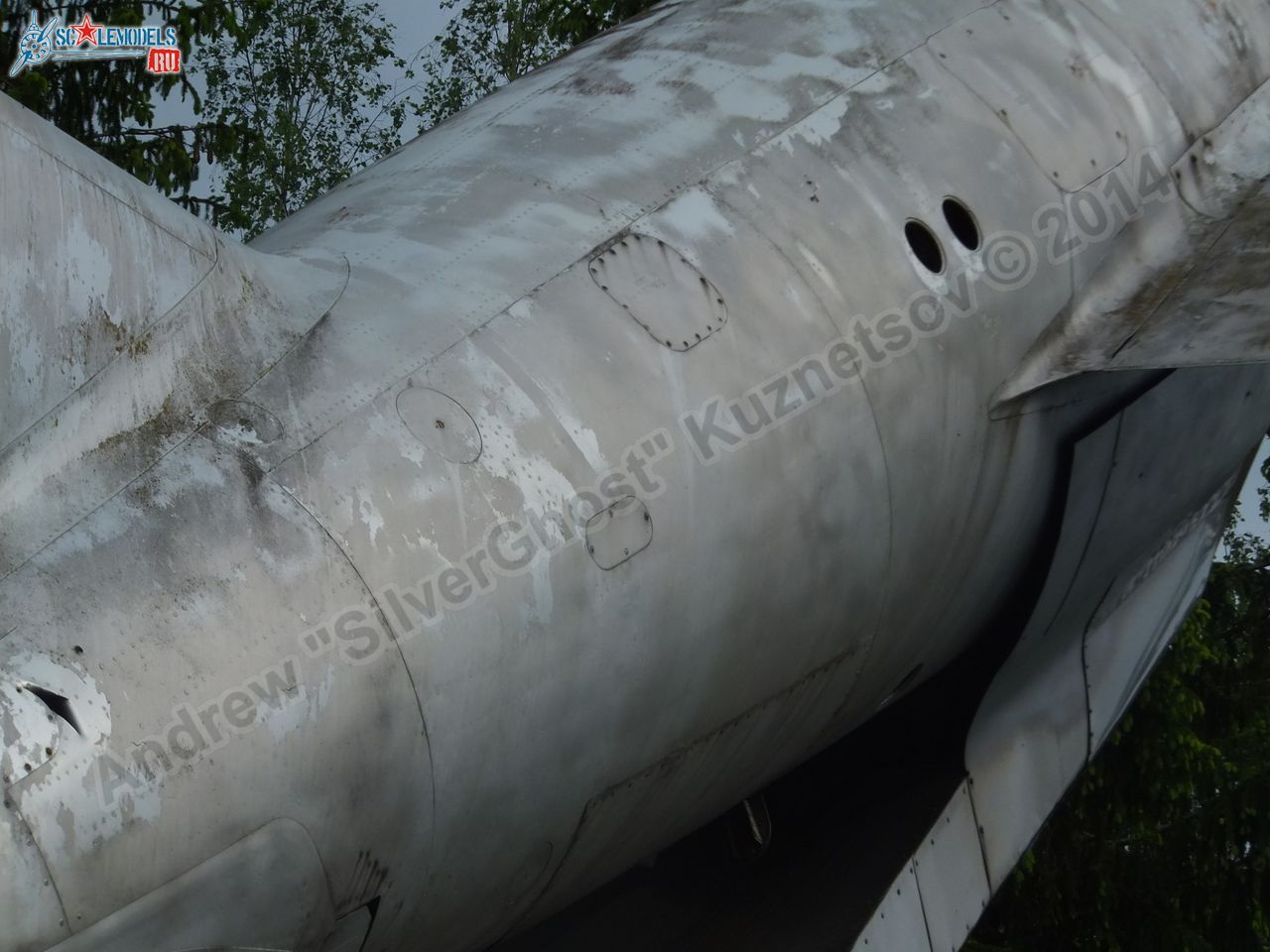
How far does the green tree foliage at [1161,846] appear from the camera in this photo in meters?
17.0

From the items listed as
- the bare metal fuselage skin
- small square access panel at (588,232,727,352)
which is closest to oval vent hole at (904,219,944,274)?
the bare metal fuselage skin

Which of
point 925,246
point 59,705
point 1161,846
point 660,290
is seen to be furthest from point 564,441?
point 1161,846

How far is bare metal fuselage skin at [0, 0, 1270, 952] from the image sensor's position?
131 inches

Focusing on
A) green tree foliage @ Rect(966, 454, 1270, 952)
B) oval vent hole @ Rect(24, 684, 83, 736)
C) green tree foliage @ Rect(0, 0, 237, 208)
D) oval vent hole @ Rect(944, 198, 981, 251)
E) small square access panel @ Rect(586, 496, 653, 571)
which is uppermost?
green tree foliage @ Rect(0, 0, 237, 208)

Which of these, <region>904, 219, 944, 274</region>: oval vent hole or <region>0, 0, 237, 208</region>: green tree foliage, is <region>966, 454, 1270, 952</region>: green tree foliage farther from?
<region>904, 219, 944, 274</region>: oval vent hole

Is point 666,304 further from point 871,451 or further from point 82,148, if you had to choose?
point 82,148

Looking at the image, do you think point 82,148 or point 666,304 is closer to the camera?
point 82,148

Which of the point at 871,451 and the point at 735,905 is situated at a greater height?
the point at 871,451

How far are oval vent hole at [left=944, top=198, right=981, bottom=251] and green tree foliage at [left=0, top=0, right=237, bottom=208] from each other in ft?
24.2

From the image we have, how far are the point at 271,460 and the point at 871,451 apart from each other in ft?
5.61

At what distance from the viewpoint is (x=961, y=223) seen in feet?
16.5

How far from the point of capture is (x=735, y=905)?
607 centimetres

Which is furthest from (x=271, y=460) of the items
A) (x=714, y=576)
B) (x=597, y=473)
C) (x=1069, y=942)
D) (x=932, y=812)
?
(x=1069, y=942)

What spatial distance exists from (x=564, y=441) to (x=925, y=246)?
4.93 ft
